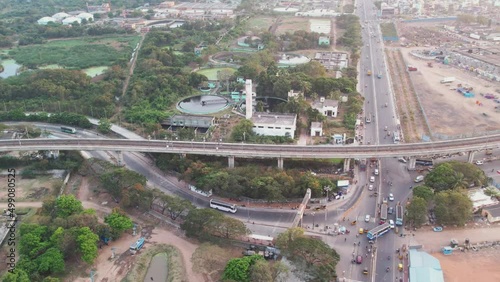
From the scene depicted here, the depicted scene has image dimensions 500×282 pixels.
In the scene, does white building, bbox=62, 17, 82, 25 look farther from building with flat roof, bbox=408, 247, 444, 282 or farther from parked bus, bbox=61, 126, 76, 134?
building with flat roof, bbox=408, 247, 444, 282

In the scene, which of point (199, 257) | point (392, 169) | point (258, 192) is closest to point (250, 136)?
point (258, 192)

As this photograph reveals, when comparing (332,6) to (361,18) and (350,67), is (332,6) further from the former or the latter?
(350,67)

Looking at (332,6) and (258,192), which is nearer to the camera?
(258,192)

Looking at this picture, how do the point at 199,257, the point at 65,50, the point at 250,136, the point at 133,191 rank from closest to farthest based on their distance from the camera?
the point at 199,257
the point at 133,191
the point at 250,136
the point at 65,50

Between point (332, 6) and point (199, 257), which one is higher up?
point (332, 6)

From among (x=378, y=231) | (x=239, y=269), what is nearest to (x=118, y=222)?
(x=239, y=269)

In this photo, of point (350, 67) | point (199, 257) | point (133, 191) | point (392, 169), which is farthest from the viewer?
point (350, 67)

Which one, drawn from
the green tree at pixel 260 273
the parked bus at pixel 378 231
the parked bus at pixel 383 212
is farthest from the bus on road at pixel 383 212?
the green tree at pixel 260 273
